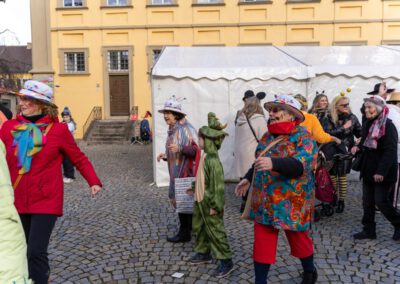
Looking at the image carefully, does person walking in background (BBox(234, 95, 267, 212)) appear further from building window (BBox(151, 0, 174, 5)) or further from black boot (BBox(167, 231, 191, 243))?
building window (BBox(151, 0, 174, 5))

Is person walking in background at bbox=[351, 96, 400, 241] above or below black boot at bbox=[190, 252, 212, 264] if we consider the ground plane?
above

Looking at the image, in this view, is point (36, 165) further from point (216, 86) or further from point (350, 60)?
point (350, 60)

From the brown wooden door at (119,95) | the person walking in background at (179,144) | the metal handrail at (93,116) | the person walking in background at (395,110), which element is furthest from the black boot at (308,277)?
the brown wooden door at (119,95)

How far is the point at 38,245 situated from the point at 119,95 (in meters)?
19.6

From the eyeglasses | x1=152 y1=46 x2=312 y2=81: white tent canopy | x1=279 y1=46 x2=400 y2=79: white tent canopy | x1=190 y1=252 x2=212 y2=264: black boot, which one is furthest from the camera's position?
x1=279 y1=46 x2=400 y2=79: white tent canopy

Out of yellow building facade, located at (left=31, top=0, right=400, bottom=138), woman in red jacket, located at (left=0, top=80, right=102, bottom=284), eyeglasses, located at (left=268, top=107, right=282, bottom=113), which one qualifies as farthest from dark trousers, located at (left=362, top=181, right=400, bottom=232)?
yellow building facade, located at (left=31, top=0, right=400, bottom=138)

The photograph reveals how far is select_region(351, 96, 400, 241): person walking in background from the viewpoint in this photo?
4.39 metres

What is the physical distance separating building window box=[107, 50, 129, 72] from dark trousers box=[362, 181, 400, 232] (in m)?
18.5

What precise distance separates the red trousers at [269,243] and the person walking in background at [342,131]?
9.32 feet

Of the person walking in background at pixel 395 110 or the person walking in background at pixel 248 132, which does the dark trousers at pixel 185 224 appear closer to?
the person walking in background at pixel 248 132

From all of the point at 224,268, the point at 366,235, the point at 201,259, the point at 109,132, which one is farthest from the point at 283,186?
the point at 109,132

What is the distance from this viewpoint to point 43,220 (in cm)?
292

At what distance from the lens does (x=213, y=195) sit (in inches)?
150

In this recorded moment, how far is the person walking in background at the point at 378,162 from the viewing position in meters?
4.39
